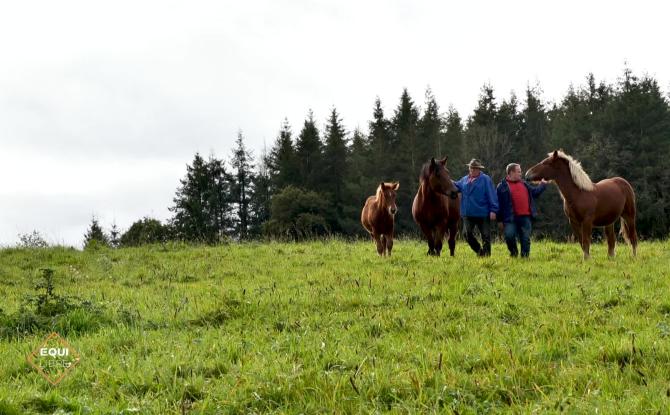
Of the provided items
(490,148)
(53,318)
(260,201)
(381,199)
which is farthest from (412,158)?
(53,318)

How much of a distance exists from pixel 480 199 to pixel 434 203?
1090 millimetres

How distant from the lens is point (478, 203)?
39.0 feet

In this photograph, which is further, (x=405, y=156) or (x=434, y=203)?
(x=405, y=156)

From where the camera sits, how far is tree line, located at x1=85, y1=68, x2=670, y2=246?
41.3 meters

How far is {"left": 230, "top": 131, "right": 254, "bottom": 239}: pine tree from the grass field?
5139cm

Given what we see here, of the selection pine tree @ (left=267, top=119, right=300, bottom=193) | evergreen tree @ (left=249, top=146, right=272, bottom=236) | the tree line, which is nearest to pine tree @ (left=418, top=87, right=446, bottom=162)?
the tree line

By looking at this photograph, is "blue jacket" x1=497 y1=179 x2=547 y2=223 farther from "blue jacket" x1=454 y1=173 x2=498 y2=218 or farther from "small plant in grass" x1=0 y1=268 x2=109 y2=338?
"small plant in grass" x1=0 y1=268 x2=109 y2=338

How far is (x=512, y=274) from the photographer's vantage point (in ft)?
29.5

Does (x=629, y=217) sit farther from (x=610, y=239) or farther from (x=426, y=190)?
(x=426, y=190)

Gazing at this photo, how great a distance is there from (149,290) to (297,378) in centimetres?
599

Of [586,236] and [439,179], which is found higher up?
[439,179]

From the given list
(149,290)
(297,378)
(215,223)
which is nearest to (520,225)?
(149,290)

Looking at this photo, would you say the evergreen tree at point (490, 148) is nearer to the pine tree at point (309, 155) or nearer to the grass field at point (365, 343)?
the pine tree at point (309, 155)

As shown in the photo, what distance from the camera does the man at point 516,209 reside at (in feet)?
38.5
